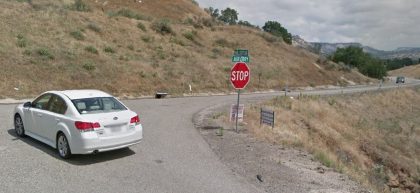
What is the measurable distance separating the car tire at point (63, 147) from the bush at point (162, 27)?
3772cm

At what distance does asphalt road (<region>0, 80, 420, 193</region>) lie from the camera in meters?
6.81

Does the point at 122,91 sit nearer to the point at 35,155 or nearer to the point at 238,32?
the point at 35,155

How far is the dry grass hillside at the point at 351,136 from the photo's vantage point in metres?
13.6

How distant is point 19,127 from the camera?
→ 10.3 m

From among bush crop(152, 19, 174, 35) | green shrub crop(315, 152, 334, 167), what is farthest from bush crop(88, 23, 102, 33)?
green shrub crop(315, 152, 334, 167)

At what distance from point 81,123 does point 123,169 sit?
1332mm

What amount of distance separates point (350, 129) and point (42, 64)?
20.0 metres

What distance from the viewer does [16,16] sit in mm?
32094

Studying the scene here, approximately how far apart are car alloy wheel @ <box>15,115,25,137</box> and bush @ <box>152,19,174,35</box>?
3578 centimetres

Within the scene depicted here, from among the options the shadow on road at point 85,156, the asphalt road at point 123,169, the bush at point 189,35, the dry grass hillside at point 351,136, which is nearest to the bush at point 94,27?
the bush at point 189,35

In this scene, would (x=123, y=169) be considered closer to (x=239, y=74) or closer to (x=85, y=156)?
(x=85, y=156)

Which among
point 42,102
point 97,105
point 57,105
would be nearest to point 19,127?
point 42,102

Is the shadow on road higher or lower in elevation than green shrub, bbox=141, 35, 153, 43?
lower

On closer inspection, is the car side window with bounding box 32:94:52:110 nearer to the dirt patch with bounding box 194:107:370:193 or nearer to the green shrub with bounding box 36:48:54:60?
the dirt patch with bounding box 194:107:370:193
